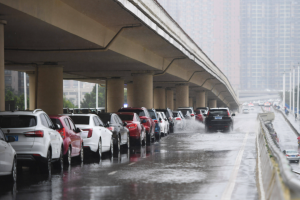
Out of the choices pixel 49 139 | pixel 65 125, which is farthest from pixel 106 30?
pixel 49 139

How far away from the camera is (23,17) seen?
17.1 m

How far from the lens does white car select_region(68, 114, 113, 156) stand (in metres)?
17.8

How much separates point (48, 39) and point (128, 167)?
9.72 m

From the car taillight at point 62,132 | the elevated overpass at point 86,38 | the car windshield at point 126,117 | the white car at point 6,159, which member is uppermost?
the elevated overpass at point 86,38

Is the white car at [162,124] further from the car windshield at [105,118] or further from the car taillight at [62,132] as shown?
the car taillight at [62,132]

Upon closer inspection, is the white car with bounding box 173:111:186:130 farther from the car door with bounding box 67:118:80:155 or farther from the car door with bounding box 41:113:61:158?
the car door with bounding box 41:113:61:158

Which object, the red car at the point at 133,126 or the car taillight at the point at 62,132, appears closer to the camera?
the car taillight at the point at 62,132

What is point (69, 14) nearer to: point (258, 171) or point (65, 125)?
point (65, 125)

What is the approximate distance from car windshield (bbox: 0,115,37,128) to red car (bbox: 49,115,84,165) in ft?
7.18

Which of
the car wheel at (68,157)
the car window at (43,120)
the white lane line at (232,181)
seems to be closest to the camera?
the white lane line at (232,181)

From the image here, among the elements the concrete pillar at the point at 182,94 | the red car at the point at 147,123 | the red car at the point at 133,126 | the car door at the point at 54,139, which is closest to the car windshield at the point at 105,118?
the red car at the point at 133,126

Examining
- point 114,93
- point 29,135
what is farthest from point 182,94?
point 29,135

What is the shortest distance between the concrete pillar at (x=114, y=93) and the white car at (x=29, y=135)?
39.2 m

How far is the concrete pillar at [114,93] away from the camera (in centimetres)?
5269
